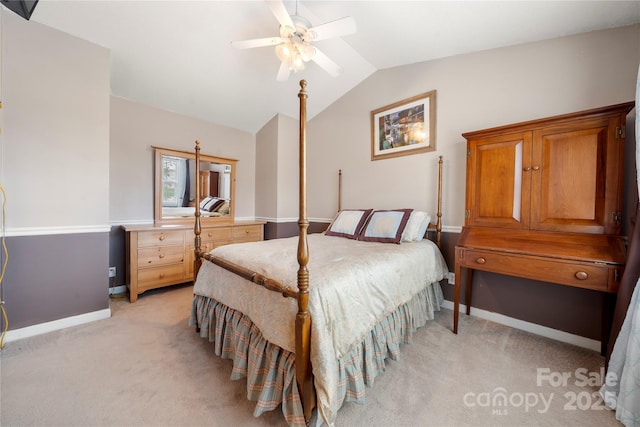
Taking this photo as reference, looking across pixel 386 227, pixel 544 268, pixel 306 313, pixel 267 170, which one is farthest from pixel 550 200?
pixel 267 170

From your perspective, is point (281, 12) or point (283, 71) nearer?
point (281, 12)

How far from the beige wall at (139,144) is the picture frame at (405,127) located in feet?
8.20

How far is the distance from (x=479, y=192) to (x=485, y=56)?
1390 millimetres

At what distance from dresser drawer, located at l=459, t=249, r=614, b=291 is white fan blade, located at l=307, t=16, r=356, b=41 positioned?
6.61 ft

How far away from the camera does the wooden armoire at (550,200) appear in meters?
1.63

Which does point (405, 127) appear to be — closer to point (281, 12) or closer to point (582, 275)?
point (281, 12)

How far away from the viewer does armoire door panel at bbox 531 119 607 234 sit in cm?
171

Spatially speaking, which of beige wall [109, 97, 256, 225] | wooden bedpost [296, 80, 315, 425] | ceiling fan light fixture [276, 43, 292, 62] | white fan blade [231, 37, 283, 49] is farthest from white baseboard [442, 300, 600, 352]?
beige wall [109, 97, 256, 225]

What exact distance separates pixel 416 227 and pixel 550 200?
1.04m

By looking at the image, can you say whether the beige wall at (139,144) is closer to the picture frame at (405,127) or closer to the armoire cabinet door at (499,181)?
the picture frame at (405,127)

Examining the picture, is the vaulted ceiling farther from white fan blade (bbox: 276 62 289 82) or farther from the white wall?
white fan blade (bbox: 276 62 289 82)

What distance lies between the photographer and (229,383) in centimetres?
152

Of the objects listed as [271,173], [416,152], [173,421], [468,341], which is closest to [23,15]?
[271,173]

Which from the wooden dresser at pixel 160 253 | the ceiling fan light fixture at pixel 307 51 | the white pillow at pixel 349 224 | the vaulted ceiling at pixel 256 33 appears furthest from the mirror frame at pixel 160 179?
the ceiling fan light fixture at pixel 307 51
